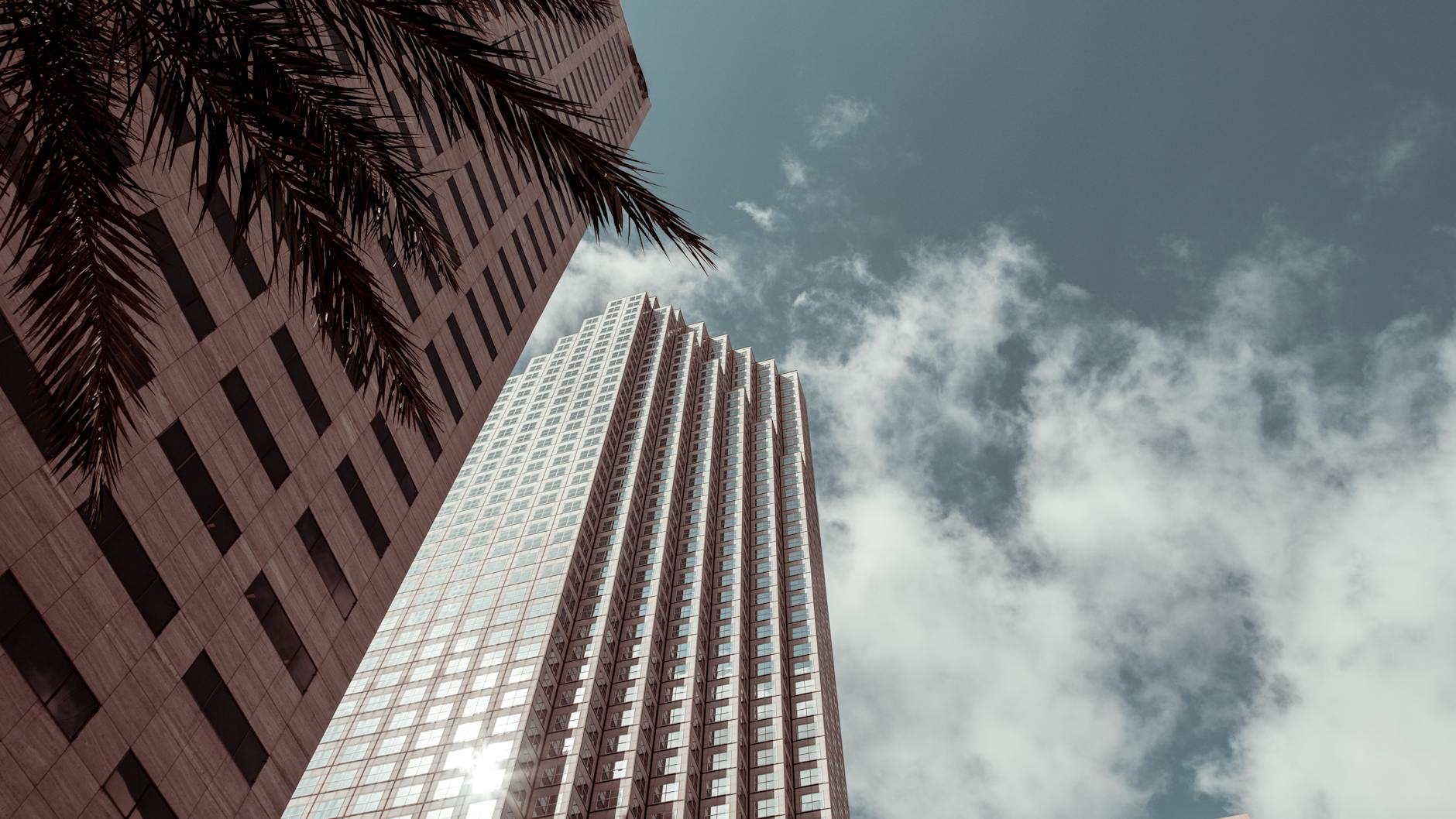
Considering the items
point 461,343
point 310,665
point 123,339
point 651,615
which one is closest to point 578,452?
point 651,615

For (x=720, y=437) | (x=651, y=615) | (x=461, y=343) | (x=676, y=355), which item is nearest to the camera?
(x=461, y=343)

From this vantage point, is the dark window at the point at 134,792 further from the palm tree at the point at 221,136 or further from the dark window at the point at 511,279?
the dark window at the point at 511,279

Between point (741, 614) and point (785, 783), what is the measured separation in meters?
24.9

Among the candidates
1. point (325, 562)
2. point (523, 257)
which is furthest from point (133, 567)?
point (523, 257)

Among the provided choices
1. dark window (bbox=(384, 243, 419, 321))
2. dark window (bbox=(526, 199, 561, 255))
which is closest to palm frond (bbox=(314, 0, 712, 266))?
dark window (bbox=(384, 243, 419, 321))

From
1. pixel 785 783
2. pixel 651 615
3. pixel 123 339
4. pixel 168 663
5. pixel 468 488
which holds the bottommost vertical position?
pixel 123 339

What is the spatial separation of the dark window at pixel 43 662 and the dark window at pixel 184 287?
928 cm

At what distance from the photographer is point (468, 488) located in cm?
12019

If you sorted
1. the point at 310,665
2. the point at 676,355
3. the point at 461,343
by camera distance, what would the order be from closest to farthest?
the point at 310,665
the point at 461,343
the point at 676,355

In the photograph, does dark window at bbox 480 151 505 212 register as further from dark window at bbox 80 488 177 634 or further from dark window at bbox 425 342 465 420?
dark window at bbox 80 488 177 634

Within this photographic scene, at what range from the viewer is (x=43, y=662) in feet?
67.2

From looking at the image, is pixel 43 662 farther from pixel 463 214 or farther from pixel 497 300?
pixel 497 300

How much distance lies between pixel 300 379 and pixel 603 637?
66.1 m

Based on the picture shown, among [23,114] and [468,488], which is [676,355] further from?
[23,114]
